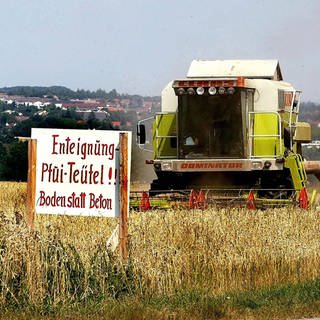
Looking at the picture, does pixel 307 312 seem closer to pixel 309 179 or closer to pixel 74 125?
pixel 309 179

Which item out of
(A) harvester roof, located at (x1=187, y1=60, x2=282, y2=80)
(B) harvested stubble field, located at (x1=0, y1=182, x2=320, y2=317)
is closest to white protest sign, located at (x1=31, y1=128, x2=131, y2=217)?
(B) harvested stubble field, located at (x1=0, y1=182, x2=320, y2=317)

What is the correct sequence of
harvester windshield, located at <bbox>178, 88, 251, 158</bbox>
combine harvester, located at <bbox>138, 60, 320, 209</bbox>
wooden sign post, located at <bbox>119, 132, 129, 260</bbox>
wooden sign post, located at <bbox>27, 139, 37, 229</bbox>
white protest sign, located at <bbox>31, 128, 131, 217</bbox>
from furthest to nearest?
1. harvester windshield, located at <bbox>178, 88, 251, 158</bbox>
2. combine harvester, located at <bbox>138, 60, 320, 209</bbox>
3. wooden sign post, located at <bbox>27, 139, 37, 229</bbox>
4. white protest sign, located at <bbox>31, 128, 131, 217</bbox>
5. wooden sign post, located at <bbox>119, 132, 129, 260</bbox>

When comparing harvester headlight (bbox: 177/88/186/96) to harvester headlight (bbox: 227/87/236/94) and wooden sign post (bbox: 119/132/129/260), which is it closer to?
harvester headlight (bbox: 227/87/236/94)

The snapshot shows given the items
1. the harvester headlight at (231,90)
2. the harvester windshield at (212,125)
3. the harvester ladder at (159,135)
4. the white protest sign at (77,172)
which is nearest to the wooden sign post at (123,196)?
the white protest sign at (77,172)

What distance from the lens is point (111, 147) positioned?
37.2ft

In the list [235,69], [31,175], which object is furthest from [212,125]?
[31,175]

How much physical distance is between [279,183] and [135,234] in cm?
902

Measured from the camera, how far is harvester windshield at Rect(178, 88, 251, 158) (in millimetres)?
20547

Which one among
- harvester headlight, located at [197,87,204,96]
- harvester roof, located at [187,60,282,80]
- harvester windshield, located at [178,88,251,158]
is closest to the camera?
harvester headlight, located at [197,87,204,96]

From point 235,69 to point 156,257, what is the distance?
441 inches

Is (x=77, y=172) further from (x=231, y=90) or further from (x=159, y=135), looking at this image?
(x=159, y=135)

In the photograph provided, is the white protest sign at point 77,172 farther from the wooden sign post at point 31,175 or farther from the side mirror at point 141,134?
the side mirror at point 141,134

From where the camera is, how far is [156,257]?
453 inches

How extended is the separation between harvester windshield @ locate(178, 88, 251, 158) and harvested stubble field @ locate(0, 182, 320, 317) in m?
5.15
